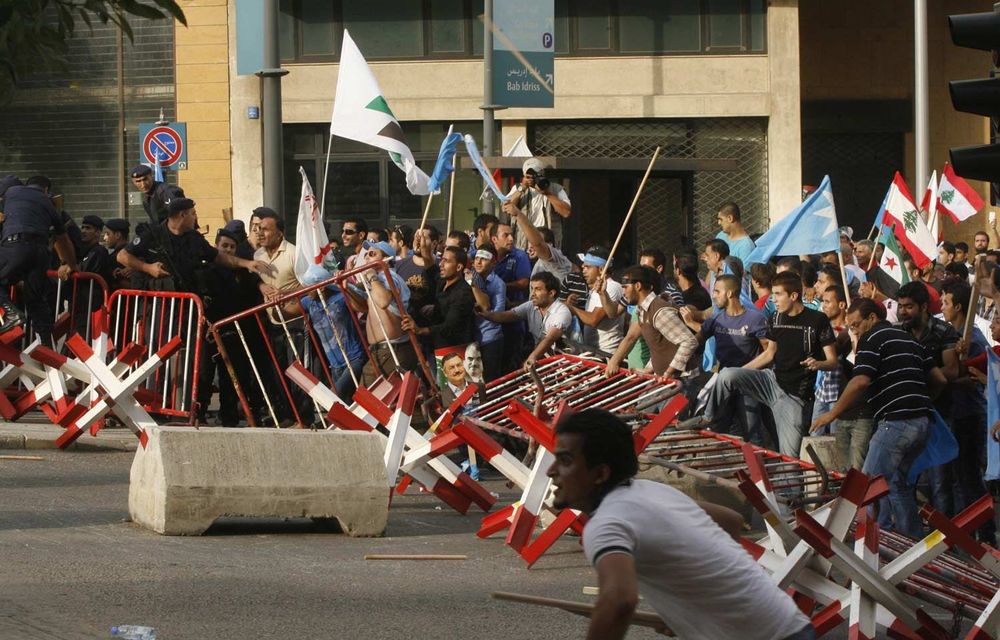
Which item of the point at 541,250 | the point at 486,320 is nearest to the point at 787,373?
the point at 486,320

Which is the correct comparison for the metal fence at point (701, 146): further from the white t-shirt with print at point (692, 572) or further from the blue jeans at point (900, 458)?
the white t-shirt with print at point (692, 572)

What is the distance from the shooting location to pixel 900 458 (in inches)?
412

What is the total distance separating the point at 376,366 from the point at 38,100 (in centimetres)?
1857

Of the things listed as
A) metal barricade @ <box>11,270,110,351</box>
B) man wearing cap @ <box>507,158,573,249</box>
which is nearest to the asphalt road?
metal barricade @ <box>11,270,110,351</box>

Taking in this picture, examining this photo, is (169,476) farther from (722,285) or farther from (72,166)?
(72,166)

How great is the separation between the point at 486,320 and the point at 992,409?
470cm

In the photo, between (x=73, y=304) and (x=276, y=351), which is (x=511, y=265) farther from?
(x=73, y=304)

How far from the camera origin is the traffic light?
20.9 feet

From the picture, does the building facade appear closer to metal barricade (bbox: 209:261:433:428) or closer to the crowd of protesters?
the crowd of protesters

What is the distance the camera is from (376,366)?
516 inches

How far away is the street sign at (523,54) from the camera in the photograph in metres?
20.4

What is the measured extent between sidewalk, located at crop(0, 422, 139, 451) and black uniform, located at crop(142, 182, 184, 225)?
6.30 feet

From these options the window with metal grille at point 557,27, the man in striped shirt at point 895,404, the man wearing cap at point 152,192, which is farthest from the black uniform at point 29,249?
the window with metal grille at point 557,27

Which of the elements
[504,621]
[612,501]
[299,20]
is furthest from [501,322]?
[299,20]
